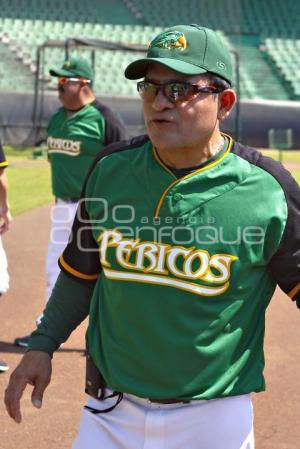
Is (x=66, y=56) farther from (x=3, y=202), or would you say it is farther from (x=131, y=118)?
(x=3, y=202)

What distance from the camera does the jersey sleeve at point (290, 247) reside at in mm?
2328

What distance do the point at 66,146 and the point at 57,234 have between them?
2.40 feet

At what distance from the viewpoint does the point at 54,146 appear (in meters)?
6.39

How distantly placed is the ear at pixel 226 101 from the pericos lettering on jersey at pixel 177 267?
453 mm

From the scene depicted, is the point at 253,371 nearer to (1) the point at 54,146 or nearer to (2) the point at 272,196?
(2) the point at 272,196

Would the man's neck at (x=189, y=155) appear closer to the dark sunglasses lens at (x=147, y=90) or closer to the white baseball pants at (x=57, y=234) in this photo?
the dark sunglasses lens at (x=147, y=90)

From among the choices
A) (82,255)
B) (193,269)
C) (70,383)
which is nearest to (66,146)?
(70,383)

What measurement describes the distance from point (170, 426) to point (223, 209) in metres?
0.67

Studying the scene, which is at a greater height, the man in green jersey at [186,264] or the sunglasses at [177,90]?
the sunglasses at [177,90]

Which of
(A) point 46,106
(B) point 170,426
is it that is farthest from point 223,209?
(A) point 46,106

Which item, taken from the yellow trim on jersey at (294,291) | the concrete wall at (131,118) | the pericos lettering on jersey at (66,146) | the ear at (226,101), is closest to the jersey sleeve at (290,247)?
the yellow trim on jersey at (294,291)

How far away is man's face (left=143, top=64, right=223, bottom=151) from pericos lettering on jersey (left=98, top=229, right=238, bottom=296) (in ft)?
1.03

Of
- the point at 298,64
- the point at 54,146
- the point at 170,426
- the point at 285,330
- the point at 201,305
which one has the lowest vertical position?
the point at 298,64

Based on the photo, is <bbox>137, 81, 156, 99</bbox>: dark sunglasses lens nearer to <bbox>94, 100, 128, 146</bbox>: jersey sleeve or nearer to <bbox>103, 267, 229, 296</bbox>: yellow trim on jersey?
<bbox>103, 267, 229, 296</bbox>: yellow trim on jersey
